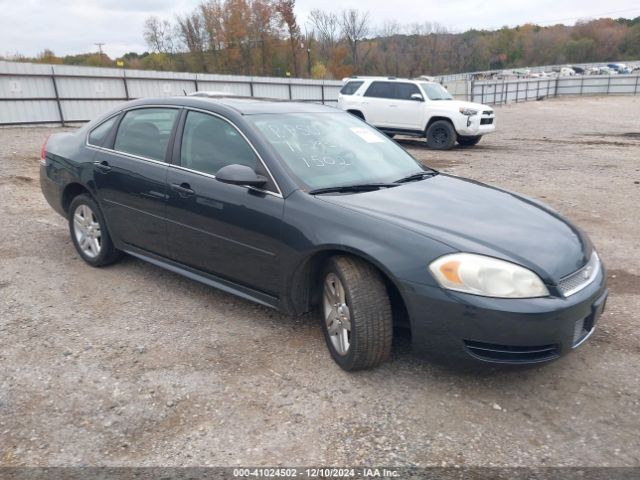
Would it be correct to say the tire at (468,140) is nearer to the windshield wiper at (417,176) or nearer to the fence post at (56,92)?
the windshield wiper at (417,176)

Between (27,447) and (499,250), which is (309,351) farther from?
(27,447)

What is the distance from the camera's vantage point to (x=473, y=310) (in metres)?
2.56

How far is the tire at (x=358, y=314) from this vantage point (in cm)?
282

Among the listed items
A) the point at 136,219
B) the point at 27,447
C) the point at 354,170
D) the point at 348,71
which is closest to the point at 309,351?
the point at 354,170

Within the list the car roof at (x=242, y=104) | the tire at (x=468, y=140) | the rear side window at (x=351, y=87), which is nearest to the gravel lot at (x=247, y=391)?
the car roof at (x=242, y=104)

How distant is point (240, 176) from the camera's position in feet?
10.5

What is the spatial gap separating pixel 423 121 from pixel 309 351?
11.4m

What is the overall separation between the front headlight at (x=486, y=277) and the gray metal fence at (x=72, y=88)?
13.4m

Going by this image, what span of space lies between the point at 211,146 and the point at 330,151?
0.87 m

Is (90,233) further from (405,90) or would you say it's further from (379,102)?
(405,90)

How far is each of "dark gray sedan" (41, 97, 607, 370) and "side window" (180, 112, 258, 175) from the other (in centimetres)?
Result: 1

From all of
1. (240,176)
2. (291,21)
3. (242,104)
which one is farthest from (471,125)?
(291,21)

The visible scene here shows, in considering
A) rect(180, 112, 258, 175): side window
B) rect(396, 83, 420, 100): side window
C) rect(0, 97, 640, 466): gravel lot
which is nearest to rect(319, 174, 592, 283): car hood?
rect(0, 97, 640, 466): gravel lot

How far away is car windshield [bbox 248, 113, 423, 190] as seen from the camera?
11.2 feet
